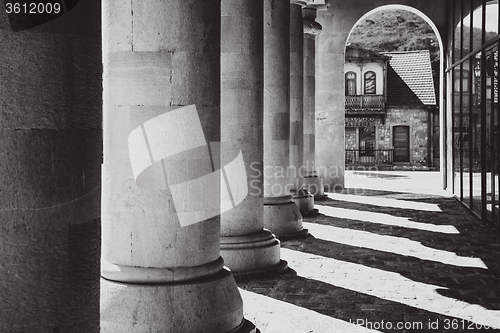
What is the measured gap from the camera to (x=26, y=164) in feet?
8.26

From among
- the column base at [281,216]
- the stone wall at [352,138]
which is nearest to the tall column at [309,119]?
the column base at [281,216]

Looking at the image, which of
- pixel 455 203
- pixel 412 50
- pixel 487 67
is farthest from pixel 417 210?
pixel 412 50

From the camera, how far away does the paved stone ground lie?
6.27 meters

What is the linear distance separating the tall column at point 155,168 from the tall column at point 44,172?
2111mm

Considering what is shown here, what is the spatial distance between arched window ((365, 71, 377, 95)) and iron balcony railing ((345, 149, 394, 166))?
4585 mm

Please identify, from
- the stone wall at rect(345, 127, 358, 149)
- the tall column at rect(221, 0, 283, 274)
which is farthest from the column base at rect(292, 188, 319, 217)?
the stone wall at rect(345, 127, 358, 149)

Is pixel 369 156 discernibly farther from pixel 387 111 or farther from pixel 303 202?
pixel 303 202

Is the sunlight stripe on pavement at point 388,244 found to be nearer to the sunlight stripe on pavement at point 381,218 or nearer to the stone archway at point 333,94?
the sunlight stripe on pavement at point 381,218

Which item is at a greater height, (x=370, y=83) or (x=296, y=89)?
(x=370, y=83)

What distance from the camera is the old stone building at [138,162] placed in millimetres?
2521

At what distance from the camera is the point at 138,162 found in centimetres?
489

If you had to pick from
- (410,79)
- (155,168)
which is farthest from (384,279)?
(410,79)

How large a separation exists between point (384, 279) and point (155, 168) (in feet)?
14.6

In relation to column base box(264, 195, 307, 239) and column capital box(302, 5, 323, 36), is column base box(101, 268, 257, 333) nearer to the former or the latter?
column base box(264, 195, 307, 239)
